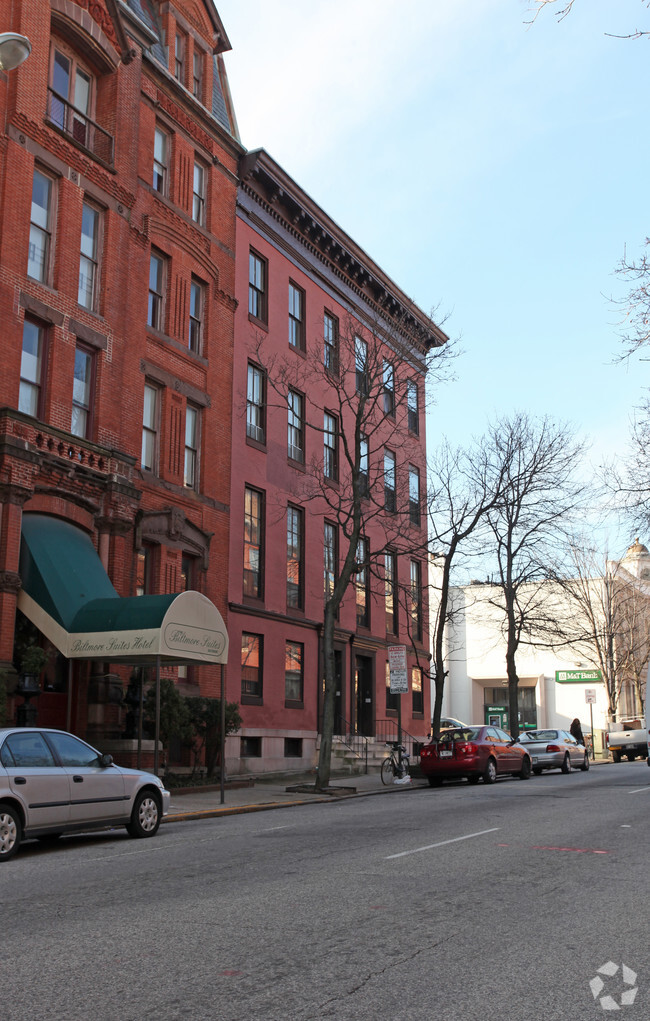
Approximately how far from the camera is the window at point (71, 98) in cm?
2148

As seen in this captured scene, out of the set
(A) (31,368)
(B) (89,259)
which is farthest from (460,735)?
(B) (89,259)

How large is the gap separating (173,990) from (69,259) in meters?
18.0

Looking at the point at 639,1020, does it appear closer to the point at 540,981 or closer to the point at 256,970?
the point at 540,981

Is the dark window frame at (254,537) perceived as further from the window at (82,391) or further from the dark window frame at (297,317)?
the window at (82,391)

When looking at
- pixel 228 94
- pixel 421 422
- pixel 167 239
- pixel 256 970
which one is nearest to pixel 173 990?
pixel 256 970

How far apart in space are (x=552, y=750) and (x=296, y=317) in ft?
50.5

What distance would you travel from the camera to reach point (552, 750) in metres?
29.6

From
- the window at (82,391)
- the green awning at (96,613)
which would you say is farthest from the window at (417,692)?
the window at (82,391)

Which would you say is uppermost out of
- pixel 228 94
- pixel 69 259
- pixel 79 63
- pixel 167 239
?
pixel 228 94

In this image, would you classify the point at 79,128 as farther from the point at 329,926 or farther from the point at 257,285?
the point at 329,926

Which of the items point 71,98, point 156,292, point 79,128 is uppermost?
point 71,98

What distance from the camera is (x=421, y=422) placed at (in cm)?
4056

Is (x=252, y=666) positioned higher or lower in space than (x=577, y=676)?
lower


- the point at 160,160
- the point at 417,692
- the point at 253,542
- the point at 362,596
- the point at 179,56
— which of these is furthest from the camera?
the point at 417,692
